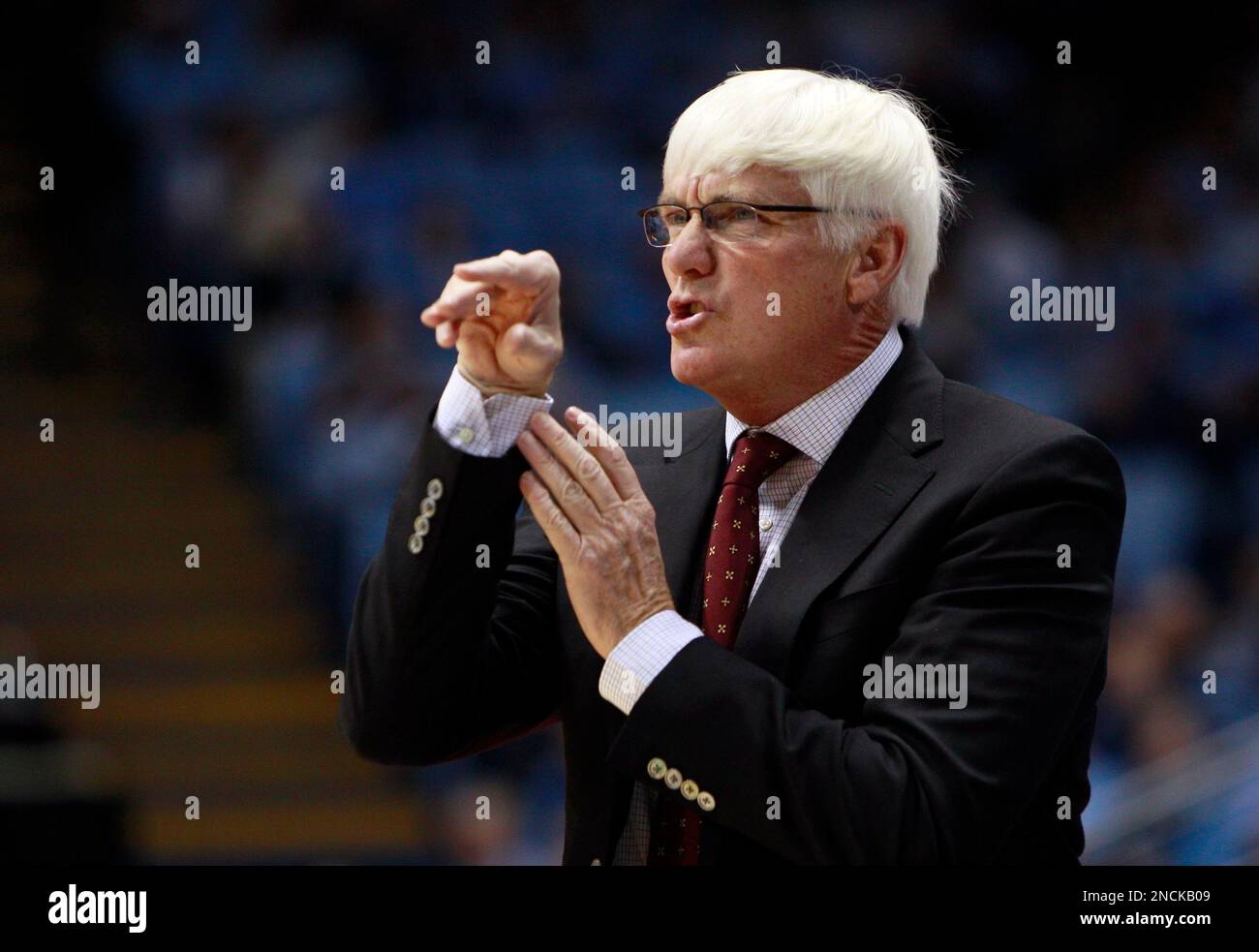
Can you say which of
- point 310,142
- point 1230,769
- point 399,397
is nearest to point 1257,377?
point 1230,769

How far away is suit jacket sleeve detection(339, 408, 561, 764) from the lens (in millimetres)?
1690

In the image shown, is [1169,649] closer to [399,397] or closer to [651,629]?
[399,397]

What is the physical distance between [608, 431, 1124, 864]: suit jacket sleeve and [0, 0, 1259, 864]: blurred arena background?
88.1 inches

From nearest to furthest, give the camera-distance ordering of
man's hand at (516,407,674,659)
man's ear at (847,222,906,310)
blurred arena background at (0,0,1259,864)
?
man's hand at (516,407,674,659)
man's ear at (847,222,906,310)
blurred arena background at (0,0,1259,864)

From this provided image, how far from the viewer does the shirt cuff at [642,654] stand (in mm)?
1590

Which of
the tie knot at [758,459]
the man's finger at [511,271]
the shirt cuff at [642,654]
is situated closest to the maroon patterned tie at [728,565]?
the tie knot at [758,459]

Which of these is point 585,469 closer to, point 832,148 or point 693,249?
point 693,249

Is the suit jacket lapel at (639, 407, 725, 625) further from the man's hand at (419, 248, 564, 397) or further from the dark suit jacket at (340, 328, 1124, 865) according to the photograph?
the man's hand at (419, 248, 564, 397)

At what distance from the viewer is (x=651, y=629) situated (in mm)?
1613

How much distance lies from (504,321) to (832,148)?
46 cm

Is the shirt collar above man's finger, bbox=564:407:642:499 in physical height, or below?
above

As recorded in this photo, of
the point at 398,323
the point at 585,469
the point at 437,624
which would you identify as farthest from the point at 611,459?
the point at 398,323

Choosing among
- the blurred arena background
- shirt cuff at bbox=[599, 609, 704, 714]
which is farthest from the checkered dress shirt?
the blurred arena background
